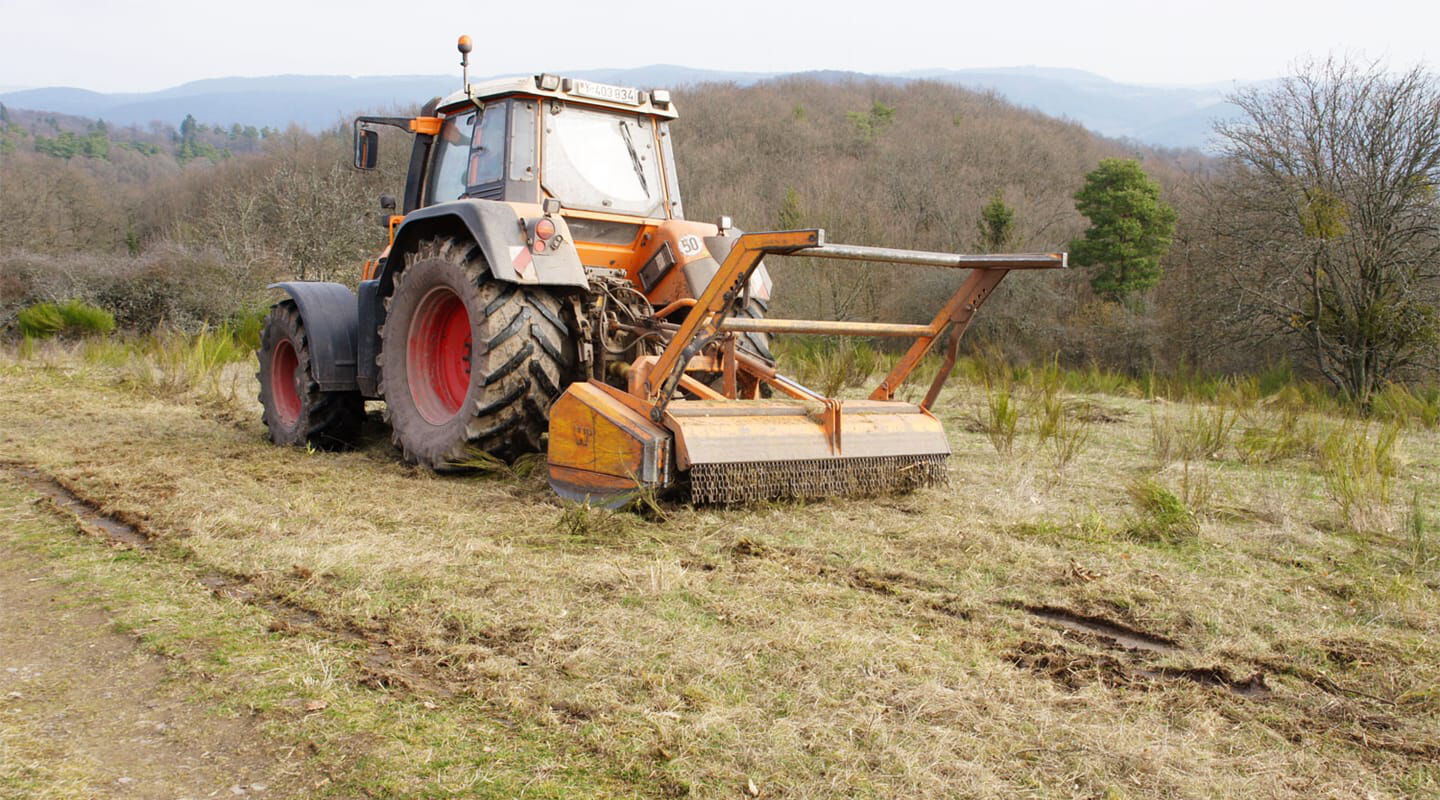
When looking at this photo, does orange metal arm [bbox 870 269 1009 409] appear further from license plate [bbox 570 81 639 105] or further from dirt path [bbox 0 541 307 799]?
dirt path [bbox 0 541 307 799]

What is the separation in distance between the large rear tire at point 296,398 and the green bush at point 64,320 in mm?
9145

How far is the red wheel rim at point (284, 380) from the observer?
7219 mm

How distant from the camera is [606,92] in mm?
6238

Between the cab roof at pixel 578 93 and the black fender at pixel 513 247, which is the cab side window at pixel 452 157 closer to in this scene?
the cab roof at pixel 578 93

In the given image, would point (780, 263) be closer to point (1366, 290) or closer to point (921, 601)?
point (1366, 290)

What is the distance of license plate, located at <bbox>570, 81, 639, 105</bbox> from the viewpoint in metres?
6.13

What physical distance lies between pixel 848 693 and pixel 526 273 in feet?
10.2

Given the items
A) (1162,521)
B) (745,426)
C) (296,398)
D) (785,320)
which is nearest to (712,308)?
(785,320)

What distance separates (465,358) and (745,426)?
204cm

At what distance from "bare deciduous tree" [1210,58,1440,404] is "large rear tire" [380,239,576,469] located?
489 inches

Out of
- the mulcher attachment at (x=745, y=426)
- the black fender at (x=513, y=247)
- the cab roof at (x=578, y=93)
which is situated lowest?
the mulcher attachment at (x=745, y=426)

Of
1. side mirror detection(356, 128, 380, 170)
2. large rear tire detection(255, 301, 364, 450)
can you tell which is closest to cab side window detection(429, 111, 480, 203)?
side mirror detection(356, 128, 380, 170)

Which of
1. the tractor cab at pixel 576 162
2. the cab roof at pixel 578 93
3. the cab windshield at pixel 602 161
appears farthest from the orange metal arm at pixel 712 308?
the cab roof at pixel 578 93

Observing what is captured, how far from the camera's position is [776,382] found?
17.7 ft
